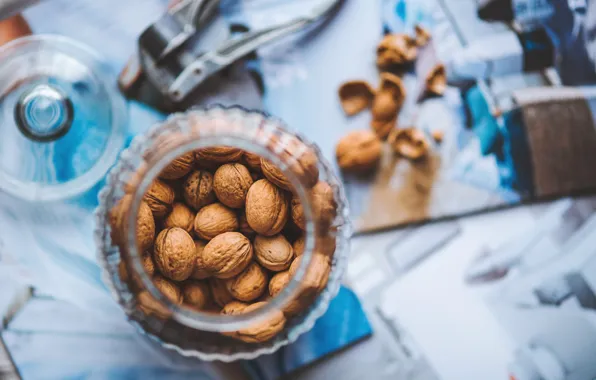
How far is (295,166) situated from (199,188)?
3.3 inches

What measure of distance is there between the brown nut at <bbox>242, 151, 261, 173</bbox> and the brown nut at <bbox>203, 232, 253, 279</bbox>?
0.19ft

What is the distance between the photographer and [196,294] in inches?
16.1

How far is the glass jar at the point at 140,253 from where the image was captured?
357mm

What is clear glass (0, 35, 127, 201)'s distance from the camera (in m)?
0.49

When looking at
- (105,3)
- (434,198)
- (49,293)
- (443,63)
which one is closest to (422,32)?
(443,63)

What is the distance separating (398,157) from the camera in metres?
0.52

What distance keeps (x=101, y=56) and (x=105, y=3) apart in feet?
0.16

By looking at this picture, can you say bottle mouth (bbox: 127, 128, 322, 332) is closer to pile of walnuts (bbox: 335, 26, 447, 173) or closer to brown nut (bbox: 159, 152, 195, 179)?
brown nut (bbox: 159, 152, 195, 179)

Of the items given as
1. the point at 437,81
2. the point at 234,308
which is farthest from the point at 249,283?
the point at 437,81

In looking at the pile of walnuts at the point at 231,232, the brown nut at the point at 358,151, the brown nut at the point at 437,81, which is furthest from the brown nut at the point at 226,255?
the brown nut at the point at 437,81

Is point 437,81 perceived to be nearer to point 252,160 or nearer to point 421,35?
point 421,35

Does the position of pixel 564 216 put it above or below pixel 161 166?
below

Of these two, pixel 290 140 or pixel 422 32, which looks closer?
pixel 290 140

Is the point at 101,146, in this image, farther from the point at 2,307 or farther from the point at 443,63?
the point at 443,63
